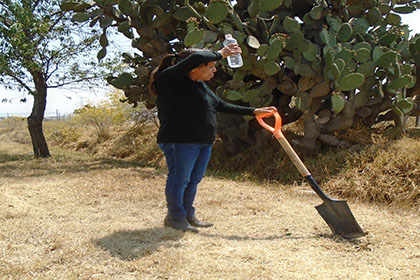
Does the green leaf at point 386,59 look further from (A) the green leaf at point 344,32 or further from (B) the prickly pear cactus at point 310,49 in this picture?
(A) the green leaf at point 344,32

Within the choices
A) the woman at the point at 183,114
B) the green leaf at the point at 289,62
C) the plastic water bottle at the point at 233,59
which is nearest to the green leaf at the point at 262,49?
the green leaf at the point at 289,62

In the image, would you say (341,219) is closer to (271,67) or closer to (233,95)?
(271,67)

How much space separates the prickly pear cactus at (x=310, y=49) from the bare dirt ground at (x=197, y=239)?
1.61 metres

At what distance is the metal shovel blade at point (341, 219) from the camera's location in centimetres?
328

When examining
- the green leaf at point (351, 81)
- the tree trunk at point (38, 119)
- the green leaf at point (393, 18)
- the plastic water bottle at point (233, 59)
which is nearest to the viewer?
the plastic water bottle at point (233, 59)

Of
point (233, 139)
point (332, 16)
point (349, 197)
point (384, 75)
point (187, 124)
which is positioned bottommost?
point (349, 197)

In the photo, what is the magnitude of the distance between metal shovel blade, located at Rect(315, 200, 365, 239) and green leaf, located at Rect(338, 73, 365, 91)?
105 inches

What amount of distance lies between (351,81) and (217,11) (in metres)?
2.08

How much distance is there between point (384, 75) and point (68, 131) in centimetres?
1334

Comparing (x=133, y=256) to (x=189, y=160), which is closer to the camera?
(x=133, y=256)

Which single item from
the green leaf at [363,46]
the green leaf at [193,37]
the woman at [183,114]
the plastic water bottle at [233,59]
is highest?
the green leaf at [193,37]

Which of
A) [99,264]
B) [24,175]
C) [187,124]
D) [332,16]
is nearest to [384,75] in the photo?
[332,16]

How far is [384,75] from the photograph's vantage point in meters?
6.05

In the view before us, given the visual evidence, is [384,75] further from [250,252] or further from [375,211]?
[250,252]
